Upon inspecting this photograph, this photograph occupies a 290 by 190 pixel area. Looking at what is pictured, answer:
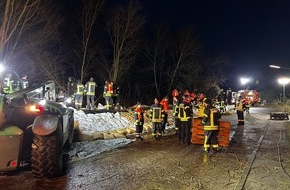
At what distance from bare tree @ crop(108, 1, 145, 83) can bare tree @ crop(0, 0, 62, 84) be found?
221 inches

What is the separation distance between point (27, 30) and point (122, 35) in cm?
1132

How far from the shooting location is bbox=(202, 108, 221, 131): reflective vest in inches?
441

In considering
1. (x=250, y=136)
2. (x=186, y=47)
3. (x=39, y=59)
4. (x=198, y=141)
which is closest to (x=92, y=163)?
(x=198, y=141)

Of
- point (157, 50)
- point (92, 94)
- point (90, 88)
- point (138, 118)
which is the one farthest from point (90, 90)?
point (157, 50)

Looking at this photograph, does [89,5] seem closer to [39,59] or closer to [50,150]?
[39,59]

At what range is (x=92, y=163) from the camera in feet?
29.7

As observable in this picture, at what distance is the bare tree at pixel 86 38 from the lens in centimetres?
2744

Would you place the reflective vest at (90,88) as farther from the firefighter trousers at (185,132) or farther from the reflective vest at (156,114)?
the firefighter trousers at (185,132)

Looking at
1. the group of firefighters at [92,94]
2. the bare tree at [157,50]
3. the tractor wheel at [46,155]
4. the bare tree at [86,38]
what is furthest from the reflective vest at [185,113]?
the bare tree at [157,50]

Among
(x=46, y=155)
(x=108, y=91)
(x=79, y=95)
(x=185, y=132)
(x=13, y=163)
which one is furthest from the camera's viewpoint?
(x=108, y=91)

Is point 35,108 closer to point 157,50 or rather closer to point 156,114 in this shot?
point 156,114

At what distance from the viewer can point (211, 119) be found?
36.8 ft

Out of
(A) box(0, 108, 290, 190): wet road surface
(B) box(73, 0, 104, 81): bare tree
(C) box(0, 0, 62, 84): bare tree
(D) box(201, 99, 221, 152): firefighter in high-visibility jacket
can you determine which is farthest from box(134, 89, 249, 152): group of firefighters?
(B) box(73, 0, 104, 81): bare tree

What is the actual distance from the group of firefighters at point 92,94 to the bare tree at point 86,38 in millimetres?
8345
